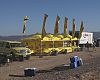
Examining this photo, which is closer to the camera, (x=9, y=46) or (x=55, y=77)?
(x=55, y=77)

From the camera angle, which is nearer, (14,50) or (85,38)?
(14,50)

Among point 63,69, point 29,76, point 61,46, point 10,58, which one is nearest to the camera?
point 29,76

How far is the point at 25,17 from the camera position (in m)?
39.8

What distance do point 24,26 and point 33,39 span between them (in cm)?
235

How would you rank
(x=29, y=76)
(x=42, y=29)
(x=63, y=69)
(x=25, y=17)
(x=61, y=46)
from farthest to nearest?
1. (x=61, y=46)
2. (x=42, y=29)
3. (x=25, y=17)
4. (x=63, y=69)
5. (x=29, y=76)

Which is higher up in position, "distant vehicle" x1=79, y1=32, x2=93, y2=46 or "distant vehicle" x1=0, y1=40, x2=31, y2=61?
"distant vehicle" x1=79, y1=32, x2=93, y2=46

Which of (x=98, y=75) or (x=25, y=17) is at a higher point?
(x=25, y=17)

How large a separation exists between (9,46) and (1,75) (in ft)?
36.3

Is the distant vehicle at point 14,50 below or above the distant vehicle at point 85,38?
below

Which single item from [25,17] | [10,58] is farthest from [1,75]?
[25,17]

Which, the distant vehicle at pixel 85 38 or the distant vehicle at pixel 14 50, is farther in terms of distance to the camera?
the distant vehicle at pixel 85 38

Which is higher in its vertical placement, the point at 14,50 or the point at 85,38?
the point at 85,38

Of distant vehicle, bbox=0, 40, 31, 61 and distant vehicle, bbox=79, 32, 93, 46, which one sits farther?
distant vehicle, bbox=79, 32, 93, 46

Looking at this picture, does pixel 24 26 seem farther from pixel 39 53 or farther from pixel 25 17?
pixel 39 53
